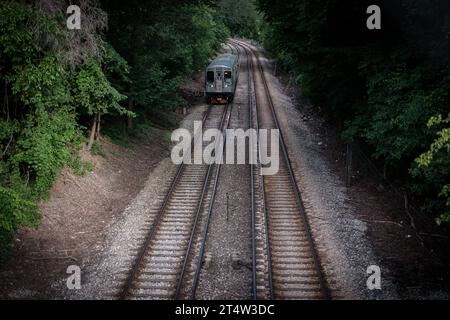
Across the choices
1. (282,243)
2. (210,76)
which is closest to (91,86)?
(282,243)

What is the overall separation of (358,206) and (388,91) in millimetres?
3857

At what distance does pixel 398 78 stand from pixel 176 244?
315 inches

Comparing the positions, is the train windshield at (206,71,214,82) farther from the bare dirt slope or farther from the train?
the bare dirt slope

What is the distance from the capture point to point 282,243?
11.4m

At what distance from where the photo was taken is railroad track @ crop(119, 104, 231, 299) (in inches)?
369

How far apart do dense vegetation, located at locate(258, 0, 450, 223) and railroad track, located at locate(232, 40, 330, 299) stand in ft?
9.90

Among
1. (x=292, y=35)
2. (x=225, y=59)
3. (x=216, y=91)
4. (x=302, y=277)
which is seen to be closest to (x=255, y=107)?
(x=216, y=91)

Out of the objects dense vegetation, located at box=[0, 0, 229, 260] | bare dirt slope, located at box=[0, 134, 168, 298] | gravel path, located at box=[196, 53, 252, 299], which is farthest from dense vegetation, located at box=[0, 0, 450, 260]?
gravel path, located at box=[196, 53, 252, 299]

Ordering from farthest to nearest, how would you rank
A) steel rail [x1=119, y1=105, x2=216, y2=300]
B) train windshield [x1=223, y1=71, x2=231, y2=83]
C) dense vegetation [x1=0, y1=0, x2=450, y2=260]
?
train windshield [x1=223, y1=71, x2=231, y2=83], dense vegetation [x1=0, y1=0, x2=450, y2=260], steel rail [x1=119, y1=105, x2=216, y2=300]

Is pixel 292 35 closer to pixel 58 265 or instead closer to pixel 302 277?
pixel 302 277

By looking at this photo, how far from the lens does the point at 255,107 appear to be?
96.5 ft

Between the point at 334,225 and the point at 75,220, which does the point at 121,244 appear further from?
the point at 334,225

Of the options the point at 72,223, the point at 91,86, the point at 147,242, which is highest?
the point at 91,86
